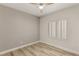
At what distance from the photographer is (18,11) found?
113 cm

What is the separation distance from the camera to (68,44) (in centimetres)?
149

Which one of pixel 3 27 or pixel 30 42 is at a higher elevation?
pixel 3 27

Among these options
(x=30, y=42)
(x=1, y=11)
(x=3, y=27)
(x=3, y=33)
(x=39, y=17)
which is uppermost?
(x=1, y=11)

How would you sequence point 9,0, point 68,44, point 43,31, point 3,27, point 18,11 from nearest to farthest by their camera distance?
point 9,0, point 18,11, point 43,31, point 3,27, point 68,44

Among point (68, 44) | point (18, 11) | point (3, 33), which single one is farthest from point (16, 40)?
point (68, 44)

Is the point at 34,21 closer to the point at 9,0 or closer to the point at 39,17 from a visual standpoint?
the point at 39,17

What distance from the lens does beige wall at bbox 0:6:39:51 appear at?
3.84 ft

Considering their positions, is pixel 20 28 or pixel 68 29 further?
pixel 68 29

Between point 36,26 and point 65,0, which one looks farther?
point 36,26

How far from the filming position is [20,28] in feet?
4.03

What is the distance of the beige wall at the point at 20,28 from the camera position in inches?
46.1

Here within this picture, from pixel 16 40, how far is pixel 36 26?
391 millimetres

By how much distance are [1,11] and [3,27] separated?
30 centimetres

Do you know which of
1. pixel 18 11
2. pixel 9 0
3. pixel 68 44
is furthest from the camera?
pixel 68 44
